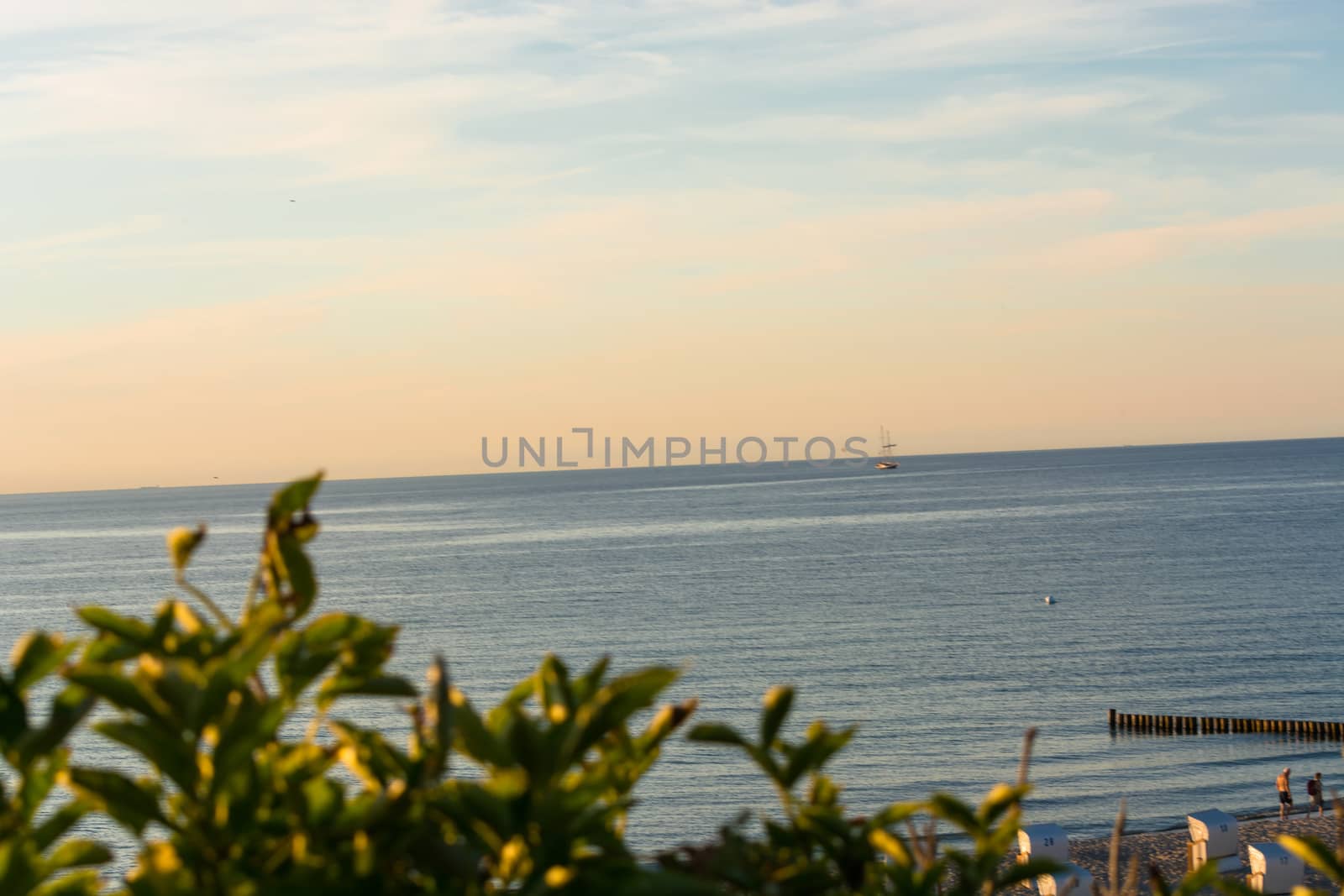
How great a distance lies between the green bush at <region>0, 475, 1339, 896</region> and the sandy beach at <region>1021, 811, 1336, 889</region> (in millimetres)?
38601

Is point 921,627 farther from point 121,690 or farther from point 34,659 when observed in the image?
point 121,690

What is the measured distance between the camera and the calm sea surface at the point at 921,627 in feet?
167

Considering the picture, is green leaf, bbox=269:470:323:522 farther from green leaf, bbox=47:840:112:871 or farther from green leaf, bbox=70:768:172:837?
green leaf, bbox=47:840:112:871

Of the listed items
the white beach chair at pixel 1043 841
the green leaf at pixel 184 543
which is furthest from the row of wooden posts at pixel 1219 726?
the green leaf at pixel 184 543

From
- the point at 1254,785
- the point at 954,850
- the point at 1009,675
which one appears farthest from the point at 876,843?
the point at 1009,675

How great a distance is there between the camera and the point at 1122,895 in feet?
10.3

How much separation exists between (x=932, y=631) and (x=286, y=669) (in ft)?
268

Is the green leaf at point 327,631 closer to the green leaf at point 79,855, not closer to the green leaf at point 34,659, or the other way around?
the green leaf at point 34,659

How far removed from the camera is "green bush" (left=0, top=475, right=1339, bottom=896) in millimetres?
1952

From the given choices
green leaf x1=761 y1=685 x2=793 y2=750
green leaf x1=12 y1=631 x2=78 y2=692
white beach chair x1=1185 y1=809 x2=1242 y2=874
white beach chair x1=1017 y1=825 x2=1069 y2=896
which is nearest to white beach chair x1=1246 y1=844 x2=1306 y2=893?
white beach chair x1=1185 y1=809 x2=1242 y2=874

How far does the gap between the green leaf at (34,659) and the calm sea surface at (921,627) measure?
35.0 meters

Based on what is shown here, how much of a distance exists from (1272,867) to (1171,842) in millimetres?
10764

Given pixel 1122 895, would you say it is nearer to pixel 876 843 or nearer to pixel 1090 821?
pixel 876 843

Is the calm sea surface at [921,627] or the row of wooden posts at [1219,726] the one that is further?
the row of wooden posts at [1219,726]
